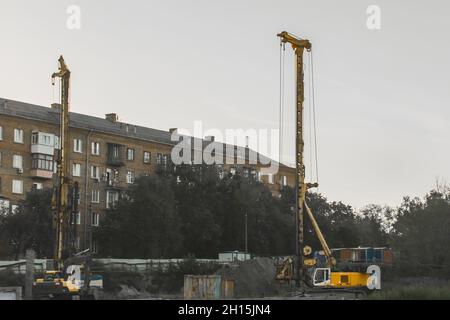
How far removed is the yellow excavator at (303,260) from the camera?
4431 cm

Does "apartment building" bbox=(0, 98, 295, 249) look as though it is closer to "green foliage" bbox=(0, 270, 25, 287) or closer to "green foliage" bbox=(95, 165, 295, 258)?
"green foliage" bbox=(95, 165, 295, 258)

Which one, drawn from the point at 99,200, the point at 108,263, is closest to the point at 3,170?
the point at 99,200

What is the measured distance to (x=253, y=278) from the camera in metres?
58.9

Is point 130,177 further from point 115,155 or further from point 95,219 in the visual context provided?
point 95,219

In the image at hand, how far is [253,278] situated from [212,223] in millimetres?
17485

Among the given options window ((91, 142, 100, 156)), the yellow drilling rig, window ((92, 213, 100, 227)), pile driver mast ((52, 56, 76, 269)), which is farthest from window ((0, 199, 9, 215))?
pile driver mast ((52, 56, 76, 269))

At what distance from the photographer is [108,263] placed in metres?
62.5

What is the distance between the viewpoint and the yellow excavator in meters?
44.3

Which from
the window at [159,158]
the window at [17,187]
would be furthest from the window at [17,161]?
the window at [159,158]

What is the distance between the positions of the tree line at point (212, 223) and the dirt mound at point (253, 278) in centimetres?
385

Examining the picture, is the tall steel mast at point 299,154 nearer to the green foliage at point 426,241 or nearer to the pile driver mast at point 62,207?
the pile driver mast at point 62,207

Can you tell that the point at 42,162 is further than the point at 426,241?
Yes

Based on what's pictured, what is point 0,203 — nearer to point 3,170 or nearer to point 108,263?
point 3,170

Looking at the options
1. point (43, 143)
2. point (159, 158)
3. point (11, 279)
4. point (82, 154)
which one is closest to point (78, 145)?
point (82, 154)
